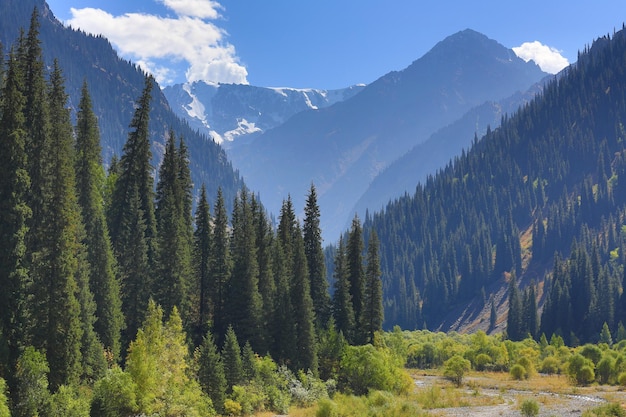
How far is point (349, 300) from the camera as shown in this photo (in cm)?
8062

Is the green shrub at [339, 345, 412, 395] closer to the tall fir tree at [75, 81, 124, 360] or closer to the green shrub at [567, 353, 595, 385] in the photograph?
the green shrub at [567, 353, 595, 385]

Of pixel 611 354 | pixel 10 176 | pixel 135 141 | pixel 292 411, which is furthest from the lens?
pixel 611 354

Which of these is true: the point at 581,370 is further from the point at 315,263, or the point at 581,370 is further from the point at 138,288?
the point at 138,288

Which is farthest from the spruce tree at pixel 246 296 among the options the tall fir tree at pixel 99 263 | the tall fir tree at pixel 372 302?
the tall fir tree at pixel 99 263

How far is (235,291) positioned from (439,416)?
29139 millimetres

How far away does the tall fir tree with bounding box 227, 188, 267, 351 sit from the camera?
6969 centimetres

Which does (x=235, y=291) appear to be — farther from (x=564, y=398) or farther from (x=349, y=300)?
(x=564, y=398)

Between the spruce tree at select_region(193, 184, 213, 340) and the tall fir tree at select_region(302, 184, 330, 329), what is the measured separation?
14.1 m

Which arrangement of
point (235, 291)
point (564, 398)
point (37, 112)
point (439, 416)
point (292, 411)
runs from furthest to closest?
point (235, 291)
point (564, 398)
point (292, 411)
point (439, 416)
point (37, 112)

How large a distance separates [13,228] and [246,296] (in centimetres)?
3396

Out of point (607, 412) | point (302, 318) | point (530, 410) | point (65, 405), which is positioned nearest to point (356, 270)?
point (302, 318)

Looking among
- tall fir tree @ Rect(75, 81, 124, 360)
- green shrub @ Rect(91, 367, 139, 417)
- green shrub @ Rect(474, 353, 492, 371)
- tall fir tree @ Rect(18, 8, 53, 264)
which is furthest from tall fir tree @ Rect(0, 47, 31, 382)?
green shrub @ Rect(474, 353, 492, 371)

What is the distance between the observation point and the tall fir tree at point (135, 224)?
60438mm

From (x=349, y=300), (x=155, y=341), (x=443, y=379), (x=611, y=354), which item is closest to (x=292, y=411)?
(x=155, y=341)
